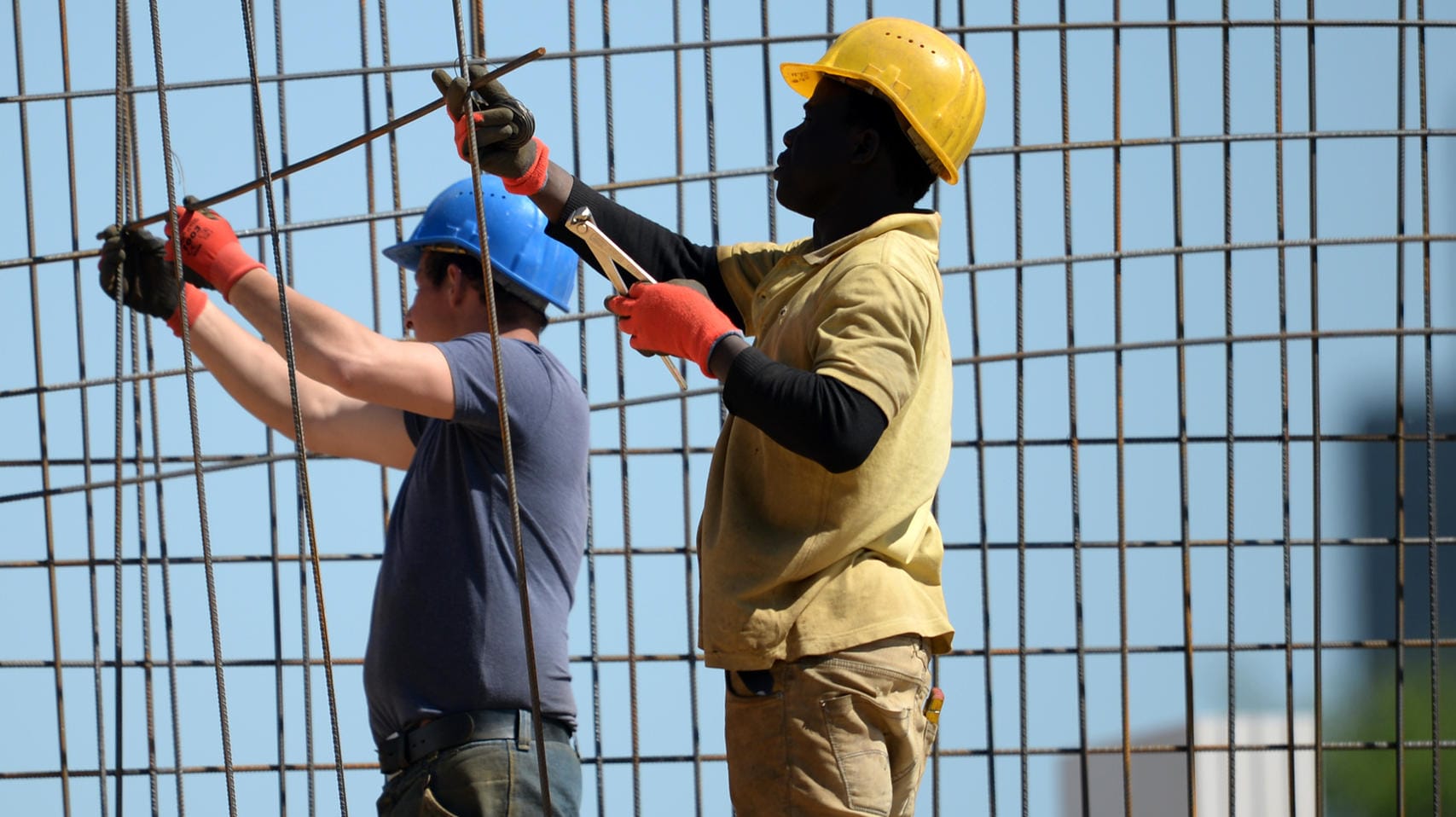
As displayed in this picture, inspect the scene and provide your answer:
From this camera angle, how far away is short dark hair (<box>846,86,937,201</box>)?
7.87ft

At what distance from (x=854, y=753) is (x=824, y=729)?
0.05m

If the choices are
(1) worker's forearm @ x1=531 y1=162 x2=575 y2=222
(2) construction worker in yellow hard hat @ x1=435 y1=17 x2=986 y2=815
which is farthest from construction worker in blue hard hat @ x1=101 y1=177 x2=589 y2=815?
(2) construction worker in yellow hard hat @ x1=435 y1=17 x2=986 y2=815

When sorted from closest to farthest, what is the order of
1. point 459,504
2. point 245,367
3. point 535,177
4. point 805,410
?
point 805,410 → point 535,177 → point 459,504 → point 245,367

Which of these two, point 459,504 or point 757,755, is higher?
point 459,504

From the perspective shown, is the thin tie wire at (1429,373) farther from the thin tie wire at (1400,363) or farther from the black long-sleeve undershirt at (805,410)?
the black long-sleeve undershirt at (805,410)

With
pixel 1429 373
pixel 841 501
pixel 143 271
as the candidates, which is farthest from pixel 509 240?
pixel 1429 373

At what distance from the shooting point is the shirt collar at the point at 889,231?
2.31 metres

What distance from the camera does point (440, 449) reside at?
2.92 m

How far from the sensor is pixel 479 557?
2.79 metres

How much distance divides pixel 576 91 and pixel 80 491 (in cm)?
140

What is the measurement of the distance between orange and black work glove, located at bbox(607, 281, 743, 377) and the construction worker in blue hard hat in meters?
0.41

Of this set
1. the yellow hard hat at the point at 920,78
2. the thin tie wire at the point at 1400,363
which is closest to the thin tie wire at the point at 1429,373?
the thin tie wire at the point at 1400,363

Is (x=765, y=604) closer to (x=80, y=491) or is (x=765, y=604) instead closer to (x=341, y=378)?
(x=341, y=378)

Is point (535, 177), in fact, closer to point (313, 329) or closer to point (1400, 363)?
point (313, 329)
